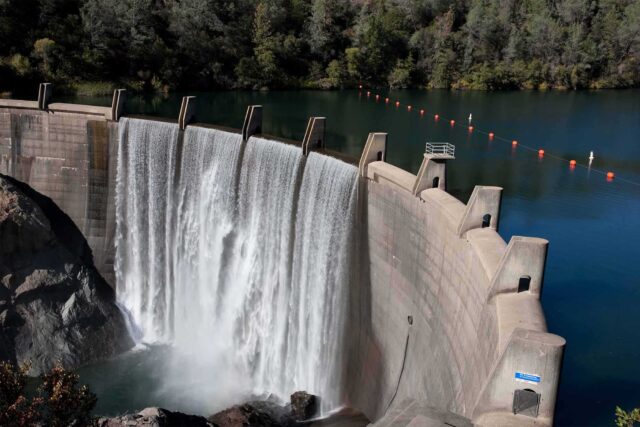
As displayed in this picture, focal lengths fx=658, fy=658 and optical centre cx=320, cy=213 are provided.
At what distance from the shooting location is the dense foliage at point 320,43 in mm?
55188

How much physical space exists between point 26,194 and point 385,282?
1596 centimetres

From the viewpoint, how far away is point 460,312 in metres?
15.1

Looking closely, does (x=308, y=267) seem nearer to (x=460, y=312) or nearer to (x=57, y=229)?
(x=460, y=312)

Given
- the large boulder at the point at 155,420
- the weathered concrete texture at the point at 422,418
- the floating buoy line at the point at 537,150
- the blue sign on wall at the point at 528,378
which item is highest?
the floating buoy line at the point at 537,150

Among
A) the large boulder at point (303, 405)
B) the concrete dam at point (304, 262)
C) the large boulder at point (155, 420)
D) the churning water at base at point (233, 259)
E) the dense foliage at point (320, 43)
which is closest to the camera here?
the concrete dam at point (304, 262)

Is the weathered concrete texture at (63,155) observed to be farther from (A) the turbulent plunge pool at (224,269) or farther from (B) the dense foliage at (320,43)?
(B) the dense foliage at (320,43)

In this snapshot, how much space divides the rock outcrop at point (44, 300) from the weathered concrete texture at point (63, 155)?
92 centimetres

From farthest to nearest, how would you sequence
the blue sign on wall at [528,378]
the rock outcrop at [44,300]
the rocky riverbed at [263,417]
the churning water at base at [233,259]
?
the rock outcrop at [44,300] → the churning water at base at [233,259] → the rocky riverbed at [263,417] → the blue sign on wall at [528,378]

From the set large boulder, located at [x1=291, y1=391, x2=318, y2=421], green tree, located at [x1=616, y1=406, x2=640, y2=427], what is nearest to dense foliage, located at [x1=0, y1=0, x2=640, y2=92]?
large boulder, located at [x1=291, y1=391, x2=318, y2=421]

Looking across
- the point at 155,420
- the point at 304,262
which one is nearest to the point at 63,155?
the point at 304,262

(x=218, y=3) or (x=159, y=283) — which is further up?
(x=218, y=3)

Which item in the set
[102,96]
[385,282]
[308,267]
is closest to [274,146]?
[308,267]

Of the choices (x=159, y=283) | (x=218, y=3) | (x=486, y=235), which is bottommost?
(x=159, y=283)

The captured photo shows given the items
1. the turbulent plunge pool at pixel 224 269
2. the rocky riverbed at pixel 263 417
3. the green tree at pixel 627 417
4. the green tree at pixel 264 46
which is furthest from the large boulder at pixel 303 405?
the green tree at pixel 264 46
